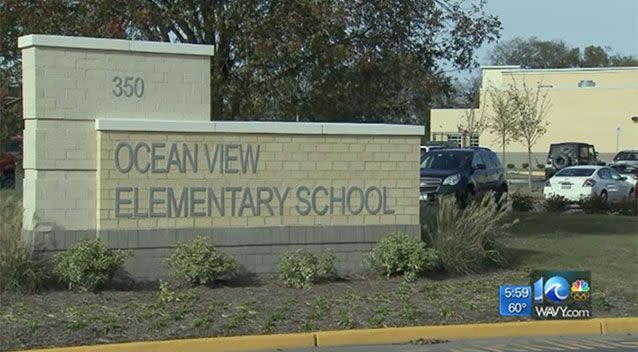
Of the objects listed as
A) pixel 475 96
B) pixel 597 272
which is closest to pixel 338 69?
pixel 597 272

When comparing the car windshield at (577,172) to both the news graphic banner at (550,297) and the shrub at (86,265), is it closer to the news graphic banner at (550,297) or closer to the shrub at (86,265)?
the news graphic banner at (550,297)

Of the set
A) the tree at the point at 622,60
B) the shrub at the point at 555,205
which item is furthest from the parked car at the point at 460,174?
the tree at the point at 622,60

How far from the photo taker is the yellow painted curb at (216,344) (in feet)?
30.5

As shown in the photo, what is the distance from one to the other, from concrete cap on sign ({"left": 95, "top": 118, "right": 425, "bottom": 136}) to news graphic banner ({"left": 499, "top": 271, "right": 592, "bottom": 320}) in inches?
131

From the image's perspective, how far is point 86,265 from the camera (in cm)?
1147

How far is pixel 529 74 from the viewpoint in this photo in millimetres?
65688

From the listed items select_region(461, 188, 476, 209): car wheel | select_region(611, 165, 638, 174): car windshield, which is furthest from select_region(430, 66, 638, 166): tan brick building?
select_region(461, 188, 476, 209): car wheel

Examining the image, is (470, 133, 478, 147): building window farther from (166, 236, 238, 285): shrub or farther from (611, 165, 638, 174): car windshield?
(166, 236, 238, 285): shrub

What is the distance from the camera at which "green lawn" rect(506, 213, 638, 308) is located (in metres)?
13.7

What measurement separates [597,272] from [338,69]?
5248 millimetres

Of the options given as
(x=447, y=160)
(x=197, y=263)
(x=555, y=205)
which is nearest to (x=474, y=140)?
(x=555, y=205)

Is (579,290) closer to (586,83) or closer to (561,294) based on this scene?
(561,294)

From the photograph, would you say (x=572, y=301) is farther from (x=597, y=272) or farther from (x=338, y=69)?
(x=338, y=69)

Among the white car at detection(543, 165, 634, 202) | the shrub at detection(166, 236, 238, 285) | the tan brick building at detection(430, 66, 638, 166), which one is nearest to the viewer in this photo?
the shrub at detection(166, 236, 238, 285)
